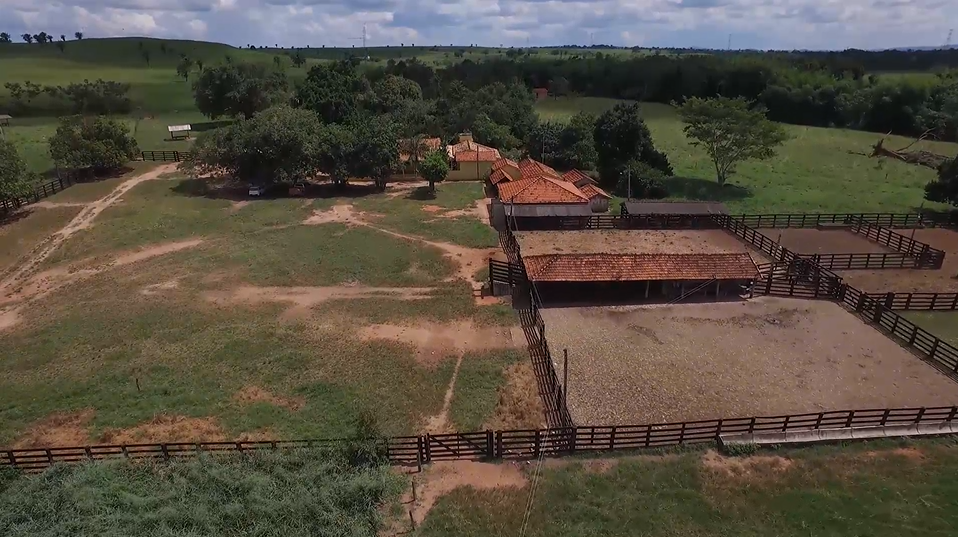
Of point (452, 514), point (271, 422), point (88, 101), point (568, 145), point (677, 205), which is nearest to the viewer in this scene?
point (452, 514)

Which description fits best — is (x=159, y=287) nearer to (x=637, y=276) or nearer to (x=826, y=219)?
(x=637, y=276)

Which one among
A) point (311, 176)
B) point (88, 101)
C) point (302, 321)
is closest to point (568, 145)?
point (311, 176)

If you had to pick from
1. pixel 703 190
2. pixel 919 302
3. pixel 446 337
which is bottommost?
pixel 446 337

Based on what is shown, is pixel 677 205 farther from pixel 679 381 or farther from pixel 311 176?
pixel 311 176

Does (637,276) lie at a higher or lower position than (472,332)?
higher

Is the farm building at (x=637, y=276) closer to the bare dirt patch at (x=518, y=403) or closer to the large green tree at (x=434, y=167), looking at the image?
the bare dirt patch at (x=518, y=403)

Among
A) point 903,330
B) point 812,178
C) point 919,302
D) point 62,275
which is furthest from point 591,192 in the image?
point 62,275

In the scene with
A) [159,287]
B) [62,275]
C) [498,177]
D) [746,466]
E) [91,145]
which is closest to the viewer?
[746,466]
